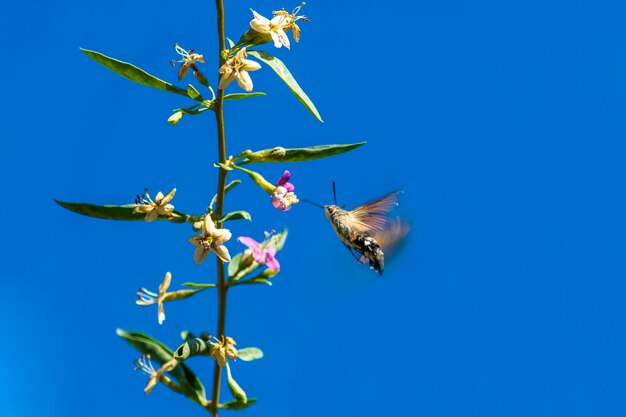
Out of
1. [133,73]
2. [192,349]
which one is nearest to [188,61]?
[133,73]

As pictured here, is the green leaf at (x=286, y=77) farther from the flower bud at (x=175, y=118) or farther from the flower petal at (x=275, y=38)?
the flower bud at (x=175, y=118)

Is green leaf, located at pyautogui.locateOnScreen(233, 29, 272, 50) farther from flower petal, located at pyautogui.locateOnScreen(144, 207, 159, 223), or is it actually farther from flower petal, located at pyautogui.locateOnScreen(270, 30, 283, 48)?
flower petal, located at pyautogui.locateOnScreen(144, 207, 159, 223)

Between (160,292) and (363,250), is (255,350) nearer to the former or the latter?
(160,292)

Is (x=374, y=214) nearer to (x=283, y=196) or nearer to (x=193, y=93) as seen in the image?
(x=283, y=196)

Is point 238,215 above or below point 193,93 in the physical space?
below

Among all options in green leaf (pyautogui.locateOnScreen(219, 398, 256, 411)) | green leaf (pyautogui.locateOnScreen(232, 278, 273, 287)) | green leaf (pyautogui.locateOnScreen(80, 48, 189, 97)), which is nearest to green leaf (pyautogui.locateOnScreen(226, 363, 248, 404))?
green leaf (pyautogui.locateOnScreen(219, 398, 256, 411))

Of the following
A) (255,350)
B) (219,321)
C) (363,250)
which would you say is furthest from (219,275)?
(363,250)
